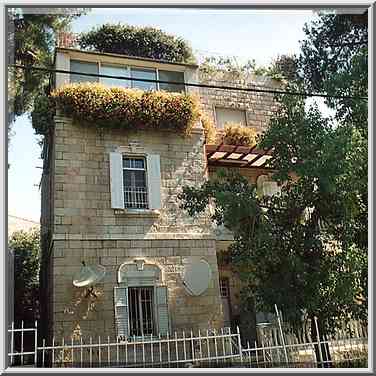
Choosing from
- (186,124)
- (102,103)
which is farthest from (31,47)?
(186,124)

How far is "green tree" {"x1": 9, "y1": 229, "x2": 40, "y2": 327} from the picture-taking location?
5.46 meters

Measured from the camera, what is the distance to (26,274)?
655cm

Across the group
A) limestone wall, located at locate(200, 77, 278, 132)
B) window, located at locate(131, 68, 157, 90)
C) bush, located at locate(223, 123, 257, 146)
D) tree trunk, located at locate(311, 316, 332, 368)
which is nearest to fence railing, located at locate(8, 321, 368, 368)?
tree trunk, located at locate(311, 316, 332, 368)

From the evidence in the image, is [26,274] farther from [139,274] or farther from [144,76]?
[144,76]

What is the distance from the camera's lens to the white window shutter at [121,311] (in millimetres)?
6504

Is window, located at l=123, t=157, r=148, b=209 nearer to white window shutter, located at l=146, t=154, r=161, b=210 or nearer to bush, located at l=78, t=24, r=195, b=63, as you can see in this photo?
white window shutter, located at l=146, t=154, r=161, b=210

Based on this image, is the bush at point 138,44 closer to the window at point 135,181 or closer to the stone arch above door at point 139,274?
the window at point 135,181

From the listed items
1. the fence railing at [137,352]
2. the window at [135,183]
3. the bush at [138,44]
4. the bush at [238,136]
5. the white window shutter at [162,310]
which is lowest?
the fence railing at [137,352]

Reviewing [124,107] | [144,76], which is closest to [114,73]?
[144,76]

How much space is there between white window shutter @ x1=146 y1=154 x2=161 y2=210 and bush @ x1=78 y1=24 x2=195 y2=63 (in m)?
2.26

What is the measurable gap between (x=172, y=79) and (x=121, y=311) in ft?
13.8

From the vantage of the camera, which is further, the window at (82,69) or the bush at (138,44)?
the bush at (138,44)

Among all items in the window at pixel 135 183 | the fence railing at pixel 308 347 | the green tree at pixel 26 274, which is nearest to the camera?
the fence railing at pixel 308 347

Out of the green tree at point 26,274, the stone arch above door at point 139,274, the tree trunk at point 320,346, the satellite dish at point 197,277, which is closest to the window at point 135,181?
the stone arch above door at point 139,274
